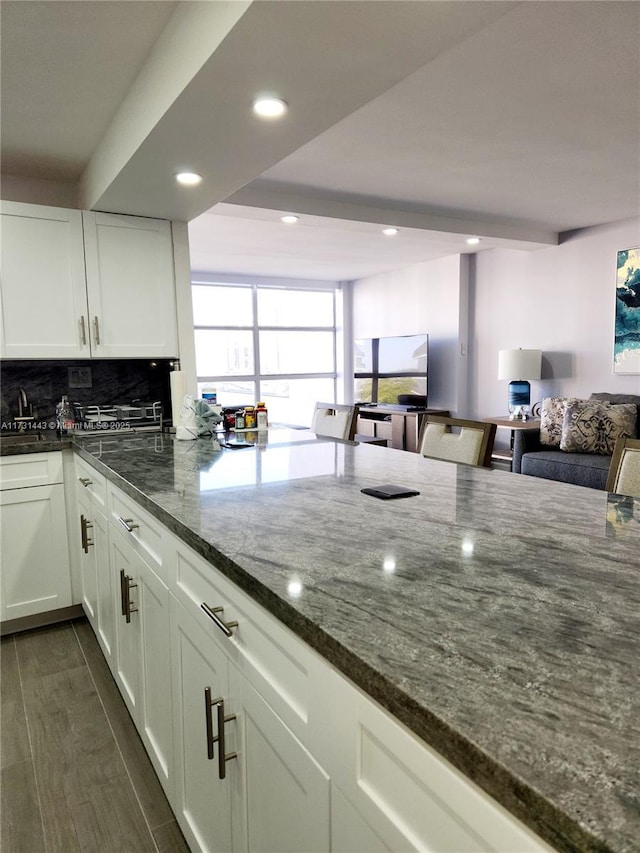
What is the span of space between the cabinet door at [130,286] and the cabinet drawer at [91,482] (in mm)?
754

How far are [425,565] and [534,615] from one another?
0.23 m

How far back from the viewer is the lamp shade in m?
5.54

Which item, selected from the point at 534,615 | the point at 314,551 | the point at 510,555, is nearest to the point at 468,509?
the point at 510,555

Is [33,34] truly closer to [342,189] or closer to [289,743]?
[289,743]

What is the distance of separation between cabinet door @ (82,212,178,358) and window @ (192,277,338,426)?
446 centimetres

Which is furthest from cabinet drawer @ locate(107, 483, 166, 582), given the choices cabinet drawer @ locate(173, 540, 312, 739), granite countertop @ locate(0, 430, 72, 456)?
granite countertop @ locate(0, 430, 72, 456)

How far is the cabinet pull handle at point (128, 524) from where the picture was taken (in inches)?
65.6

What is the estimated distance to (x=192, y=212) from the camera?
306 cm

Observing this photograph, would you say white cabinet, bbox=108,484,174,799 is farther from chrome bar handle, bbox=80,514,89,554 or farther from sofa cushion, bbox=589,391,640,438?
sofa cushion, bbox=589,391,640,438

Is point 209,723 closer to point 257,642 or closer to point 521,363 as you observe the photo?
point 257,642

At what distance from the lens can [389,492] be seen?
5.01ft

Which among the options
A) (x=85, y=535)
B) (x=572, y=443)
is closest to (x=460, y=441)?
(x=85, y=535)

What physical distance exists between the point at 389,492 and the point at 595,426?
3.49 metres

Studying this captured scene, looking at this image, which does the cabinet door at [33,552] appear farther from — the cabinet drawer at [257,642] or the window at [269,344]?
the window at [269,344]
